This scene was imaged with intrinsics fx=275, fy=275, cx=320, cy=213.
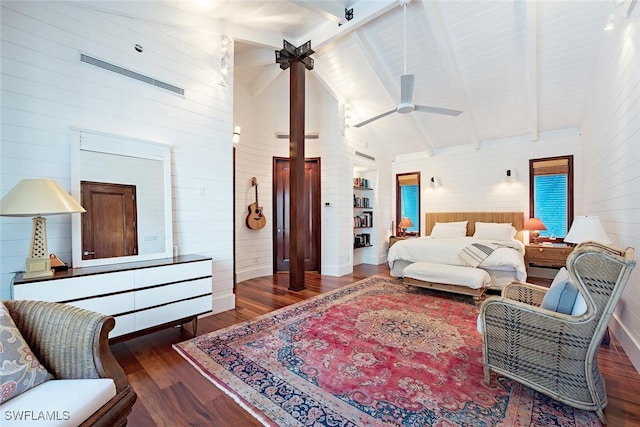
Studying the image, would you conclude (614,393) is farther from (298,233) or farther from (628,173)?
(298,233)

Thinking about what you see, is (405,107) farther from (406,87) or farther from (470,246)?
(470,246)

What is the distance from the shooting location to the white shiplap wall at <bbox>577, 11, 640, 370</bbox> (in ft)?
7.26

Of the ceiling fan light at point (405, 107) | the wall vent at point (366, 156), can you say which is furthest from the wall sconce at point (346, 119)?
the ceiling fan light at point (405, 107)

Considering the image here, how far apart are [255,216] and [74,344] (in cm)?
375

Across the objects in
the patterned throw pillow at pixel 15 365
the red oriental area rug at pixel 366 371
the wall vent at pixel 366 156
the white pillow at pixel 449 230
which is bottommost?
the red oriental area rug at pixel 366 371

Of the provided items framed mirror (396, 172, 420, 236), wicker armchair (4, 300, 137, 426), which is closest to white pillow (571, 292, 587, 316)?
wicker armchair (4, 300, 137, 426)

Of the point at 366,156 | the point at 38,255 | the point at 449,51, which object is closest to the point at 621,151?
the point at 449,51

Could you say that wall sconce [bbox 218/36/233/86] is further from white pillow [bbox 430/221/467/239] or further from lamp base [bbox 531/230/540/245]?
lamp base [bbox 531/230/540/245]

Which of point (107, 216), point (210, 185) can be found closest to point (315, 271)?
point (210, 185)

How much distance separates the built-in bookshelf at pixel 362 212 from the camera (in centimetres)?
617

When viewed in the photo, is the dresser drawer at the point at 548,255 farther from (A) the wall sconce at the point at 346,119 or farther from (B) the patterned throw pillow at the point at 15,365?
(B) the patterned throw pillow at the point at 15,365

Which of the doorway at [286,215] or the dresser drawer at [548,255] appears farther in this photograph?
the doorway at [286,215]

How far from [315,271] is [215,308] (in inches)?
97.7

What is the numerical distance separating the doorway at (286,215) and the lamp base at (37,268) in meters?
3.58
